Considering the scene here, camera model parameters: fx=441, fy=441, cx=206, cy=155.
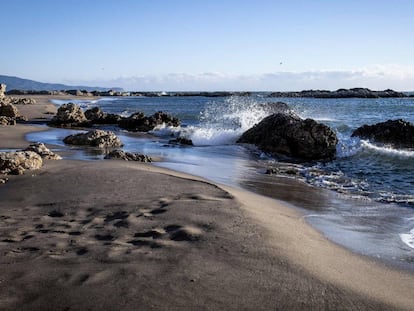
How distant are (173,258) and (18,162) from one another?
499 centimetres

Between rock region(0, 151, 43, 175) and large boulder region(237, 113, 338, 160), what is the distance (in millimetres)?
7646

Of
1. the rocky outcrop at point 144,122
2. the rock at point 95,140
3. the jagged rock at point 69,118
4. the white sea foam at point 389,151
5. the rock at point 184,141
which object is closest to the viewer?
the white sea foam at point 389,151

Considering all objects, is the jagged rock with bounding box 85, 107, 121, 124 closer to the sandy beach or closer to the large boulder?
the large boulder

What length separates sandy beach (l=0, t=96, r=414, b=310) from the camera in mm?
3045

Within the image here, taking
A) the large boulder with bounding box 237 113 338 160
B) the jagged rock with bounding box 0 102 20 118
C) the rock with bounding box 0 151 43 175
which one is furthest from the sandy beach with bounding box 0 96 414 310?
the jagged rock with bounding box 0 102 20 118

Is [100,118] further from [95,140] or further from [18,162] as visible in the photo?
[18,162]

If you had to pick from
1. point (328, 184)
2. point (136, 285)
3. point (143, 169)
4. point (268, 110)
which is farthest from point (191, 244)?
point (268, 110)

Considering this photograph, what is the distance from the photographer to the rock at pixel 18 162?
746 cm

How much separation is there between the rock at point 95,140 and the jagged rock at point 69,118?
26.1 feet

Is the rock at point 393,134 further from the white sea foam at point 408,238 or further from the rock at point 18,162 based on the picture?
the rock at point 18,162

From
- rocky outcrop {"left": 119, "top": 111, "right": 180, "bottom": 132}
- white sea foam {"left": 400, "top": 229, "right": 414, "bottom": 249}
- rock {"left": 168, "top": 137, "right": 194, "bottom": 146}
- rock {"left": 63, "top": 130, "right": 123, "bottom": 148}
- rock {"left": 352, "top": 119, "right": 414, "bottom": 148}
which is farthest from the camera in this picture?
rocky outcrop {"left": 119, "top": 111, "right": 180, "bottom": 132}

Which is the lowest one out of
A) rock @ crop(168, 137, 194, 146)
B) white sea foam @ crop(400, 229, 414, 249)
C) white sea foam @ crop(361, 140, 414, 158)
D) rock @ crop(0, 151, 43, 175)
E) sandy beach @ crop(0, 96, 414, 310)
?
rock @ crop(168, 137, 194, 146)

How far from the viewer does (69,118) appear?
2106cm

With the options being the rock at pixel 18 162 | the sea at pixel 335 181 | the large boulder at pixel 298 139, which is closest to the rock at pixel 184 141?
the sea at pixel 335 181
